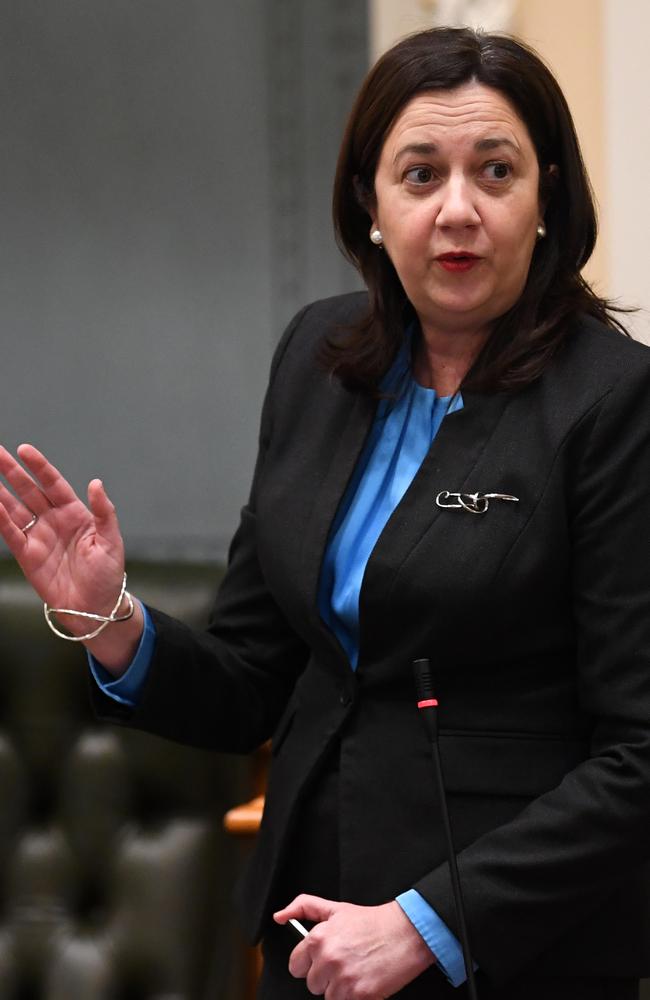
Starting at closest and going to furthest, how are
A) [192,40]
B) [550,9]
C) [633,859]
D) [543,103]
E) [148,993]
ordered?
[633,859] < [543,103] < [148,993] < [550,9] < [192,40]

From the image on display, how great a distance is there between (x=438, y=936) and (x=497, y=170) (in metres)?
0.63

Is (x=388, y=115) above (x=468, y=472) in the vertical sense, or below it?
above

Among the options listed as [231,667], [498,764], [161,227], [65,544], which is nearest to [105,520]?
[65,544]

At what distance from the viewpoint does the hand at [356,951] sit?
110 cm

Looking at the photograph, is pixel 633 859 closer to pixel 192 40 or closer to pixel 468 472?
pixel 468 472

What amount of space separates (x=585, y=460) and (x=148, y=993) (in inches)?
36.4

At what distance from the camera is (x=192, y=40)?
2.57m

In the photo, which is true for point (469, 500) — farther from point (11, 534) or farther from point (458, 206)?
point (11, 534)

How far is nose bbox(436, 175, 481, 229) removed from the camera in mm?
1188

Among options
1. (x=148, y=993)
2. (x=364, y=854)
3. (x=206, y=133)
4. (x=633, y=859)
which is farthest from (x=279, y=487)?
(x=206, y=133)

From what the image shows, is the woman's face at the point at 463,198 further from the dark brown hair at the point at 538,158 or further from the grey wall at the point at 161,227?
the grey wall at the point at 161,227

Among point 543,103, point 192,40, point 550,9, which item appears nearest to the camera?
point 543,103

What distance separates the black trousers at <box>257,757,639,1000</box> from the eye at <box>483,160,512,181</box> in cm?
52

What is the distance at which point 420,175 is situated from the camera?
1.24 meters
